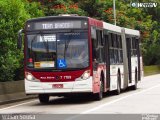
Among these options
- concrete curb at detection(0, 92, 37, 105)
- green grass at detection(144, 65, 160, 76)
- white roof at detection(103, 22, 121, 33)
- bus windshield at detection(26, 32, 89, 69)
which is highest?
A: white roof at detection(103, 22, 121, 33)

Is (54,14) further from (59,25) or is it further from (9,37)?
(59,25)

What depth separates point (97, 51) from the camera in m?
22.8

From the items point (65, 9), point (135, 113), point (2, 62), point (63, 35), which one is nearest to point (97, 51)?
point (63, 35)

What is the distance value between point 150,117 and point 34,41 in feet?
23.1

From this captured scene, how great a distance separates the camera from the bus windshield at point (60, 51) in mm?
21656

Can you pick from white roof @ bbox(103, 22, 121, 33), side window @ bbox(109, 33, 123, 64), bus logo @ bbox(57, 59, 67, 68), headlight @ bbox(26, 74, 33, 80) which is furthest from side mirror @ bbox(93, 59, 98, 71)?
side window @ bbox(109, 33, 123, 64)

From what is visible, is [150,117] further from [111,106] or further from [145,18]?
[145,18]

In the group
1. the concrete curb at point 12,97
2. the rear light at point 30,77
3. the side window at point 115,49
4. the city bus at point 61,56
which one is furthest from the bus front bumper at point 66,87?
the side window at point 115,49

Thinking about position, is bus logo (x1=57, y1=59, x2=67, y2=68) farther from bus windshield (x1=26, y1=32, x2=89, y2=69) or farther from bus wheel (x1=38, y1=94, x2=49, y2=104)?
bus wheel (x1=38, y1=94, x2=49, y2=104)

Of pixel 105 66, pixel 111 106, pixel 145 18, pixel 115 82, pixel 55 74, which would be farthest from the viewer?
pixel 145 18

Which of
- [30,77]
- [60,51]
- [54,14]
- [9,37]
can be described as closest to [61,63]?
[60,51]

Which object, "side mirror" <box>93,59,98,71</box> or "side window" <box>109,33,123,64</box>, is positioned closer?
"side mirror" <box>93,59,98,71</box>

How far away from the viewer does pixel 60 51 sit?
21703mm

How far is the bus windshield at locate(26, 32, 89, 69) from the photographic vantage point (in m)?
21.7
